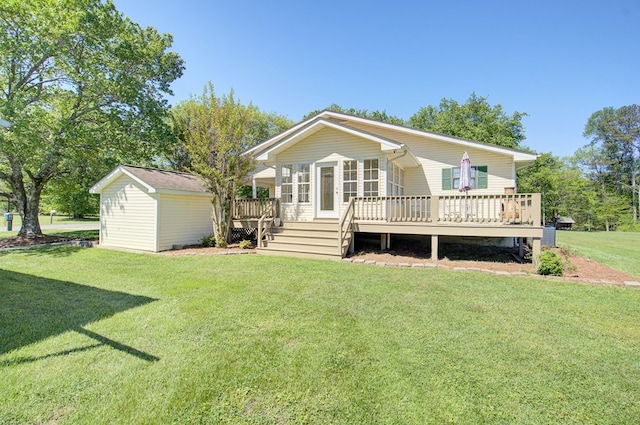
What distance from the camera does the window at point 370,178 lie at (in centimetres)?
999

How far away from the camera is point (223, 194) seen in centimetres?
1084

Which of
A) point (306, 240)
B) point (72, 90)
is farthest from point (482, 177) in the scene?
point (72, 90)

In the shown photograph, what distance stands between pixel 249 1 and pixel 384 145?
7.62 m

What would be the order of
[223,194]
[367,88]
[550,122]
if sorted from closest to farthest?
[223,194], [367,88], [550,122]

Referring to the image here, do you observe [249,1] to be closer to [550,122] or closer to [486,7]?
[486,7]

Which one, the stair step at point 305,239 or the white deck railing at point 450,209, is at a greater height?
the white deck railing at point 450,209

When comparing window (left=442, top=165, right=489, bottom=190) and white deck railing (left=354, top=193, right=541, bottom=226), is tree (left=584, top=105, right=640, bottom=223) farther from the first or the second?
white deck railing (left=354, top=193, right=541, bottom=226)

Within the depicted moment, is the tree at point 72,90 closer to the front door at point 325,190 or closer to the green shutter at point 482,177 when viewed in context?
the front door at point 325,190

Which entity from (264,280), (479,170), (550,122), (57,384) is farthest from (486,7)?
(550,122)

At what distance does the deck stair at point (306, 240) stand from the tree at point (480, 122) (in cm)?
2105

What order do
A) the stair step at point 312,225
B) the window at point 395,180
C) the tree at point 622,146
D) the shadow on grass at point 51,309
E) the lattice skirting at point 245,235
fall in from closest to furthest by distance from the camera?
1. the shadow on grass at point 51,309
2. the stair step at point 312,225
3. the window at point 395,180
4. the lattice skirting at point 245,235
5. the tree at point 622,146

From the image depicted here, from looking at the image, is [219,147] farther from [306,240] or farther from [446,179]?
[446,179]

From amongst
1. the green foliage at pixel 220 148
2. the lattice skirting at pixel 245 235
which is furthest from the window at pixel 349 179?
the lattice skirting at pixel 245 235

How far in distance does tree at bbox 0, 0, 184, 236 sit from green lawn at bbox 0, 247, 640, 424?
8.83m
